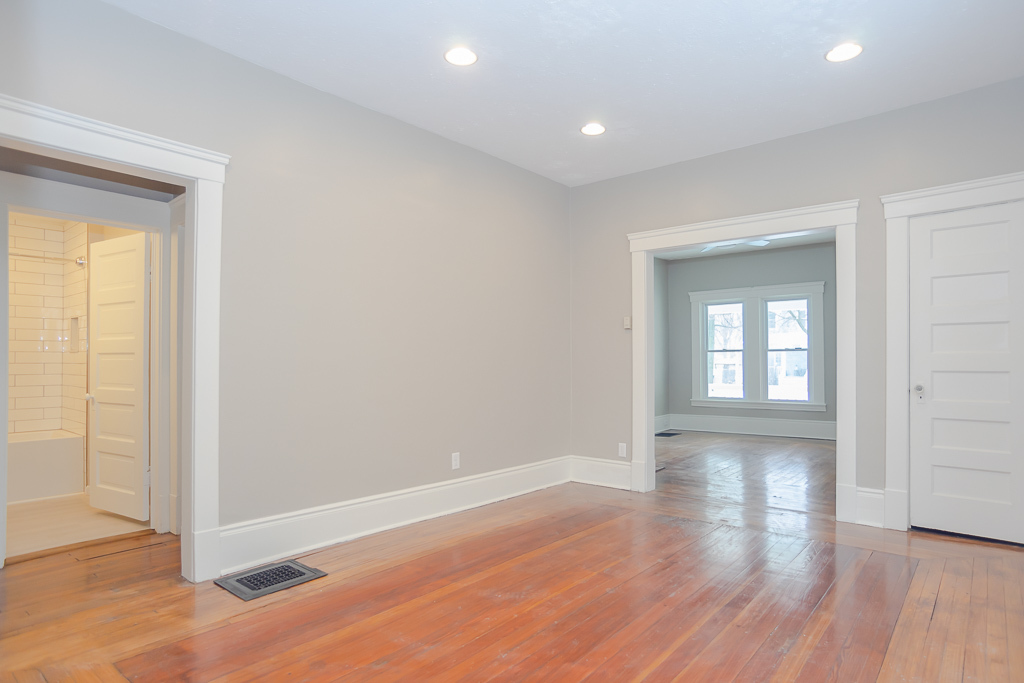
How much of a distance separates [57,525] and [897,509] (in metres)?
5.78

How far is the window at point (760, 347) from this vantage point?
8.72 meters

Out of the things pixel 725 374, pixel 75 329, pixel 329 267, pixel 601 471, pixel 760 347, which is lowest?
pixel 601 471

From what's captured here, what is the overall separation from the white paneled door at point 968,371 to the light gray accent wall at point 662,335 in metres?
5.80

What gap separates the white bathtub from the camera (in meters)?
→ 5.00

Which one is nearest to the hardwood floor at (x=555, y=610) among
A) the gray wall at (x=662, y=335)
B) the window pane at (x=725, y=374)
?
the window pane at (x=725, y=374)

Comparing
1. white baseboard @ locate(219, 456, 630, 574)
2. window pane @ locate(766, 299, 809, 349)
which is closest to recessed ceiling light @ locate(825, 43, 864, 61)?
white baseboard @ locate(219, 456, 630, 574)

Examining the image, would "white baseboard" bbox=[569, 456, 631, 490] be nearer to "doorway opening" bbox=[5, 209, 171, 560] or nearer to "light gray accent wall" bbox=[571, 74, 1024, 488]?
"light gray accent wall" bbox=[571, 74, 1024, 488]

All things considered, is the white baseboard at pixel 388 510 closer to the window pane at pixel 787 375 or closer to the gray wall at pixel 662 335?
the gray wall at pixel 662 335

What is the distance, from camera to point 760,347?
9164 mm

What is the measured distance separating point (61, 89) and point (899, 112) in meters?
4.87

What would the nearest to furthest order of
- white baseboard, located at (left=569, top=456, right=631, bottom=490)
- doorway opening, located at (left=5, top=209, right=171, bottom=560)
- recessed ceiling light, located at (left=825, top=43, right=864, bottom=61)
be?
1. recessed ceiling light, located at (left=825, top=43, right=864, bottom=61)
2. doorway opening, located at (left=5, top=209, right=171, bottom=560)
3. white baseboard, located at (left=569, top=456, right=631, bottom=490)

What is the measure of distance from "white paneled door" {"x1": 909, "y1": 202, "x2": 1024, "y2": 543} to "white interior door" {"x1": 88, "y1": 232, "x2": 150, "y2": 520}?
17.3 feet

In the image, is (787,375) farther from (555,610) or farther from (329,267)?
(329,267)

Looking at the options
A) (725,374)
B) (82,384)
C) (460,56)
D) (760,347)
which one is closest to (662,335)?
(725,374)
